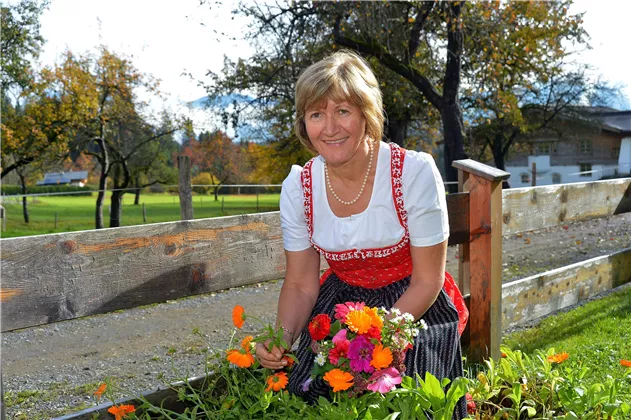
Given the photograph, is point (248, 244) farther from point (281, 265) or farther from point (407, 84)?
point (407, 84)

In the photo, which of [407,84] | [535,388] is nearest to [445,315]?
[535,388]

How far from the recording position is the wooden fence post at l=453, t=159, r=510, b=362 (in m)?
3.16

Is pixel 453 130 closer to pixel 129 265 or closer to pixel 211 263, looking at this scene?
pixel 211 263

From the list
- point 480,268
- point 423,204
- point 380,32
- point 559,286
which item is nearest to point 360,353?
point 423,204

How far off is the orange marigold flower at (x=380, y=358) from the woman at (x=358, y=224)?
0.39 m

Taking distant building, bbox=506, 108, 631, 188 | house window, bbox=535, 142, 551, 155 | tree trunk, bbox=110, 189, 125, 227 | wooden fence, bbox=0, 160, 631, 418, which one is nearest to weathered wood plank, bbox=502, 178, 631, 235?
wooden fence, bbox=0, 160, 631, 418

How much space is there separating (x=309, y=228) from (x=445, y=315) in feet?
2.06

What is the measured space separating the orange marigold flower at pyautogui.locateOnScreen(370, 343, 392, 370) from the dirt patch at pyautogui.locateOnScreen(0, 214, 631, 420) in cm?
149

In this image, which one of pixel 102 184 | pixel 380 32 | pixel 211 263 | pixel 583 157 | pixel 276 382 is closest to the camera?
pixel 276 382

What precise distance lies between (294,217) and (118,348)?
3.82 m

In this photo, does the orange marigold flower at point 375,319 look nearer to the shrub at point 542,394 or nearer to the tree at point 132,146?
the shrub at point 542,394

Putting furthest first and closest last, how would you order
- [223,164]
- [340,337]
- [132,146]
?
[223,164] < [132,146] < [340,337]

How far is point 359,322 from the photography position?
175 cm

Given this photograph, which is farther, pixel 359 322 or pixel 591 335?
pixel 591 335
